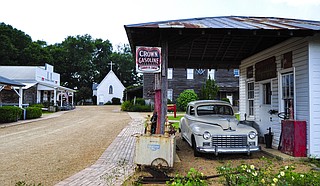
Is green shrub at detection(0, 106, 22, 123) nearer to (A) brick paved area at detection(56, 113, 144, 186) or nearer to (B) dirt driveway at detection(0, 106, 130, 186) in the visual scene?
(B) dirt driveway at detection(0, 106, 130, 186)

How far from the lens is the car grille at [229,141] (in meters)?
6.76

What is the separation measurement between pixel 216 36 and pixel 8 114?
15.3m

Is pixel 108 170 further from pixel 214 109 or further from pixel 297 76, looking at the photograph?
pixel 297 76

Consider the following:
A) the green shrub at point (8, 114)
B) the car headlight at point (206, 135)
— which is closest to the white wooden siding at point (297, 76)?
the car headlight at point (206, 135)

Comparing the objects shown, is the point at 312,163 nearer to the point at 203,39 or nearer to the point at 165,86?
the point at 165,86

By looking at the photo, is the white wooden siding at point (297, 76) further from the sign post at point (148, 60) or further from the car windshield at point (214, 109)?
the sign post at point (148, 60)

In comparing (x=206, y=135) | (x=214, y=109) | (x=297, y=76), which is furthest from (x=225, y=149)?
(x=297, y=76)

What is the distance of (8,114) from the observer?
17.0 metres

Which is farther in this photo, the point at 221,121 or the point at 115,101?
the point at 115,101

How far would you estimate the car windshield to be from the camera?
28.1 feet

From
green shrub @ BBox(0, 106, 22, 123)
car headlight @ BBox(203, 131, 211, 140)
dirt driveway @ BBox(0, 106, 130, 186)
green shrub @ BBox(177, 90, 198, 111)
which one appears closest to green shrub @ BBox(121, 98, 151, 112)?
green shrub @ BBox(177, 90, 198, 111)

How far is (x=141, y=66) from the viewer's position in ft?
20.0

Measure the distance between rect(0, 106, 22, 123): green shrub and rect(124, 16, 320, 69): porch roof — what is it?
12199 mm

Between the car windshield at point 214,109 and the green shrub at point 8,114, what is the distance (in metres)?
14.3
